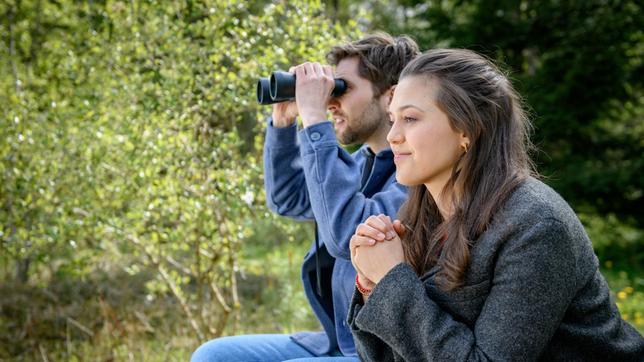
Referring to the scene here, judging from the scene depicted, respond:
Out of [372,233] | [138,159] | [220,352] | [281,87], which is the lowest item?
[220,352]

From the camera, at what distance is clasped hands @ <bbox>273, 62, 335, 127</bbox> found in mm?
2057

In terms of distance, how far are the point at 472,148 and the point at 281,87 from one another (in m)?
0.76

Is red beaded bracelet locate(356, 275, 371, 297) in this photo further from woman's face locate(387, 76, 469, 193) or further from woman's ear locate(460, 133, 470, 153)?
woman's ear locate(460, 133, 470, 153)

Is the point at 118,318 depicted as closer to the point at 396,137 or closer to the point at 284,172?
the point at 284,172

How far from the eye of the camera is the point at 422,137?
5.20 ft

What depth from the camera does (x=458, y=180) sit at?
1.60 m

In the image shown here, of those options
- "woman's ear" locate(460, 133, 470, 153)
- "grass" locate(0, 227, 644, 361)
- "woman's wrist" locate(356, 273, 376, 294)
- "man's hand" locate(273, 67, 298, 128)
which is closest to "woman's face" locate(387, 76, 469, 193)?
"woman's ear" locate(460, 133, 470, 153)

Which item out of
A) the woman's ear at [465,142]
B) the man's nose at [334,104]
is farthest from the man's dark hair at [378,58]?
the woman's ear at [465,142]

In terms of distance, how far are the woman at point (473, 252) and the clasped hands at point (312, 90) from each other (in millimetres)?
436

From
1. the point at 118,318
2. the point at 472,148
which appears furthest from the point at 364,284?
the point at 118,318

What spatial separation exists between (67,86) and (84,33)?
45cm

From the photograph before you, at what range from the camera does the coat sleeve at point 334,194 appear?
74.2 inches

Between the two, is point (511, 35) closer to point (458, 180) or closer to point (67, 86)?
point (67, 86)

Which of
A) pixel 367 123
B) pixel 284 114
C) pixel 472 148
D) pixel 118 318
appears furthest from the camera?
pixel 118 318
